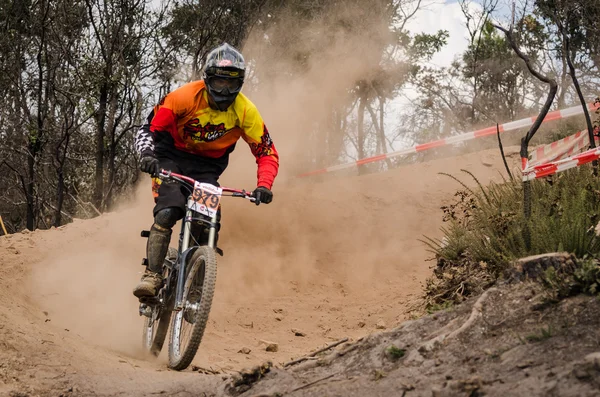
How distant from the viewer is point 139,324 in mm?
6902

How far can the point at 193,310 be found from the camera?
191 inches

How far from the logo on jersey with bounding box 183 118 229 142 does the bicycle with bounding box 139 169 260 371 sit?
511 mm

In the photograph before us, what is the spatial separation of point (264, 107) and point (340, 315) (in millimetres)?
10958

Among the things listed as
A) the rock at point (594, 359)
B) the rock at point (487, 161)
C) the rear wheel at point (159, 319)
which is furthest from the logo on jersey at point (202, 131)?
the rock at point (487, 161)

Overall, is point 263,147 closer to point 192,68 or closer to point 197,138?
point 197,138

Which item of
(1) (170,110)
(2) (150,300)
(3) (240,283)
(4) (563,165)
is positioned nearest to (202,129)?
(1) (170,110)

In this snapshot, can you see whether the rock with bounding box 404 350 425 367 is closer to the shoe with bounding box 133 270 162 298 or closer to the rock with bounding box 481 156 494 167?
the shoe with bounding box 133 270 162 298

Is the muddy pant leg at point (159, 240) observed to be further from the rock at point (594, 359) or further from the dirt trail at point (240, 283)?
the rock at point (594, 359)

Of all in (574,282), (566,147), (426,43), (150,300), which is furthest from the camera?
(426,43)

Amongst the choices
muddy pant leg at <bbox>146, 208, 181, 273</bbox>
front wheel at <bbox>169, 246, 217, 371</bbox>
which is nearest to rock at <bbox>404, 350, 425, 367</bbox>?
front wheel at <bbox>169, 246, 217, 371</bbox>

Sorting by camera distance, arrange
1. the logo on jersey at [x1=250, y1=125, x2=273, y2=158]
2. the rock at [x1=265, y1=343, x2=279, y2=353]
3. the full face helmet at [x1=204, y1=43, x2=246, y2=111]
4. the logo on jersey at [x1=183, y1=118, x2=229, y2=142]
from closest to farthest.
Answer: the full face helmet at [x1=204, y1=43, x2=246, y2=111] → the logo on jersey at [x1=183, y1=118, x2=229, y2=142] → the logo on jersey at [x1=250, y1=125, x2=273, y2=158] → the rock at [x1=265, y1=343, x2=279, y2=353]

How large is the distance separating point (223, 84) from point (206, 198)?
0.91 m

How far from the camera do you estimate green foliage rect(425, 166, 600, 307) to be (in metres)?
4.16

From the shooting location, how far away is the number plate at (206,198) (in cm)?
503
